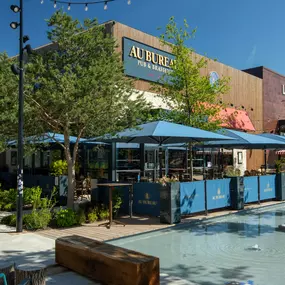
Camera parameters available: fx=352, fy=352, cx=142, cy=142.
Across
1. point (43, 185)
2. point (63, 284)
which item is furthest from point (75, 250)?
point (43, 185)

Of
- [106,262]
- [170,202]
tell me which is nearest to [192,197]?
[170,202]

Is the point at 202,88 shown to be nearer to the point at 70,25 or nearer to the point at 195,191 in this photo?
the point at 195,191

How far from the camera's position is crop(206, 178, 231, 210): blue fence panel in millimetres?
11016

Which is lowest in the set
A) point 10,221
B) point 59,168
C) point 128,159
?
point 10,221

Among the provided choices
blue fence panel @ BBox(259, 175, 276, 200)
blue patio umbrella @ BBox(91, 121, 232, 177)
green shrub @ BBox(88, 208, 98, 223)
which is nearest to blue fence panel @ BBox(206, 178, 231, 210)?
blue patio umbrella @ BBox(91, 121, 232, 177)

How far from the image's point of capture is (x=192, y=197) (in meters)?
10.3

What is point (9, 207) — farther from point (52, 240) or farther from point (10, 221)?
point (52, 240)

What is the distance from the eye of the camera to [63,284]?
5055 millimetres

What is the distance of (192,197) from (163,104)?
11.2m

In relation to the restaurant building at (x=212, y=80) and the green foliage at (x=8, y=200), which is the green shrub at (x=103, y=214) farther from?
the restaurant building at (x=212, y=80)

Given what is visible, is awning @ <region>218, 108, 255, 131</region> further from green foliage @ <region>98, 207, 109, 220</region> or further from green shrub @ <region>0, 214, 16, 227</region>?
green shrub @ <region>0, 214, 16, 227</region>

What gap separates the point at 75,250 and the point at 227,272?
245 cm

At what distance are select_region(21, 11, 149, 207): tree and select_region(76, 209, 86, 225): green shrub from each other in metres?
0.69

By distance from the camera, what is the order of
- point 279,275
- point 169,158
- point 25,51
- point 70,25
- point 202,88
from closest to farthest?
1. point 279,275
2. point 25,51
3. point 70,25
4. point 202,88
5. point 169,158
